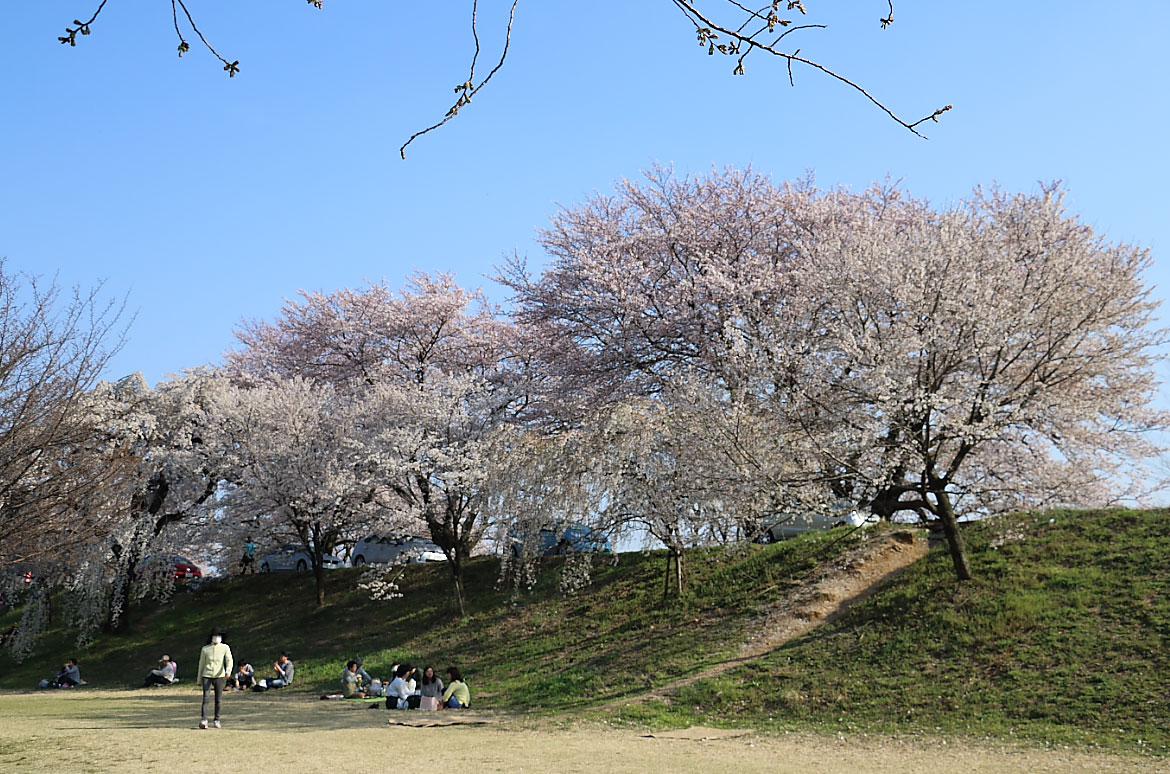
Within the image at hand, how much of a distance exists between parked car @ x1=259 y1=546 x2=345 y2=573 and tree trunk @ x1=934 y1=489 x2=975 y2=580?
2490cm

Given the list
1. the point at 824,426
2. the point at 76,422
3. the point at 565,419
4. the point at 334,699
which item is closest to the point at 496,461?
the point at 565,419

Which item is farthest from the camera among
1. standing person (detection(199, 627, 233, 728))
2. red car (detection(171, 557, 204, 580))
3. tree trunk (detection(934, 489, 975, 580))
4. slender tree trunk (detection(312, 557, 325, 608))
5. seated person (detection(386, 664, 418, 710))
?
red car (detection(171, 557, 204, 580))

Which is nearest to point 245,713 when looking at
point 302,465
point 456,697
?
point 456,697

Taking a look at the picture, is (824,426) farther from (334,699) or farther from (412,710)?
(334,699)

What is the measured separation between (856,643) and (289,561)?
2671 centimetres

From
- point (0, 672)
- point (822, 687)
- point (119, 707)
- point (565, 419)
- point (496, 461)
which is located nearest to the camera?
point (822, 687)

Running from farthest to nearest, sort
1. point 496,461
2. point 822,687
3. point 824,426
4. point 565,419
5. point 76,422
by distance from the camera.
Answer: point 565,419 → point 496,461 → point 824,426 → point 822,687 → point 76,422

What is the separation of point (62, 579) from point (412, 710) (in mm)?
20500

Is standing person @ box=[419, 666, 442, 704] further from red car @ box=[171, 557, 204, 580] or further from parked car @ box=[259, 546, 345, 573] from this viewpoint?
red car @ box=[171, 557, 204, 580]

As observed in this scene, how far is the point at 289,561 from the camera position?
37031 millimetres

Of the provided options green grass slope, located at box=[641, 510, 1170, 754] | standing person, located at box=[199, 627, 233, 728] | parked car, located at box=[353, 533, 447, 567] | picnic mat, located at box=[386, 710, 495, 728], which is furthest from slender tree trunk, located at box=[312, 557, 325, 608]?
green grass slope, located at box=[641, 510, 1170, 754]

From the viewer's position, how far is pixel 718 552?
24.3 meters

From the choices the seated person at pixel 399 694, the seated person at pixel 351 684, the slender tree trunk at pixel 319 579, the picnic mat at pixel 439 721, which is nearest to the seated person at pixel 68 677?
the slender tree trunk at pixel 319 579

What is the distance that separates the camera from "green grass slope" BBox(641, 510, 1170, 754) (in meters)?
12.9
